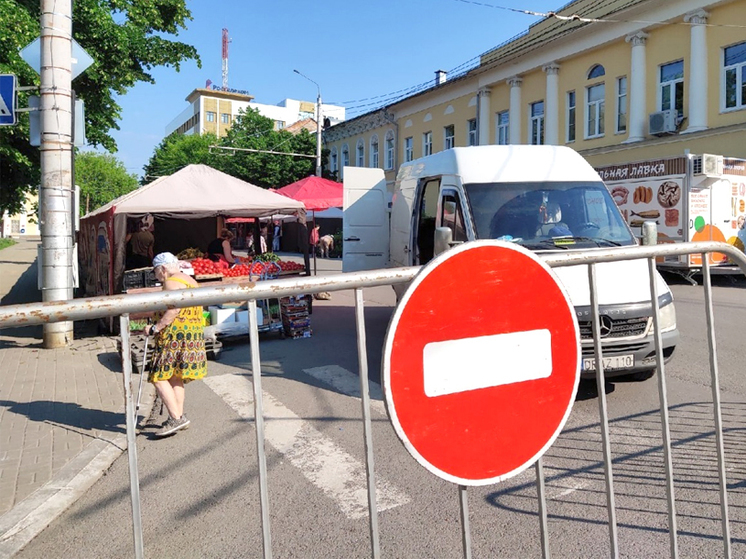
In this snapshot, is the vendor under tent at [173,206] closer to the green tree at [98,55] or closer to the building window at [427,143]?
the green tree at [98,55]

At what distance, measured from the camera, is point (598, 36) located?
2356cm

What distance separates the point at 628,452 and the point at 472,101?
94.6 feet

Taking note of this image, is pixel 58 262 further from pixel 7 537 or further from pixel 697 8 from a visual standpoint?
pixel 697 8

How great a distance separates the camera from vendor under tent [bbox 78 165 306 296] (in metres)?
9.43

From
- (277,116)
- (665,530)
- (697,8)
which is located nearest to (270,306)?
(665,530)

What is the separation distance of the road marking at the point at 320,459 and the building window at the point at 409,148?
30847mm

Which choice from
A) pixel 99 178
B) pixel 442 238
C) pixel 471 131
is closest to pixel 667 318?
pixel 442 238

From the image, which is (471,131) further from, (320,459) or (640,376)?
(320,459)

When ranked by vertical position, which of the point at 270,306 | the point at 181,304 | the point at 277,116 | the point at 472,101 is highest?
the point at 277,116

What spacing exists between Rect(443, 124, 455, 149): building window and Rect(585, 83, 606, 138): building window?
8.95 meters

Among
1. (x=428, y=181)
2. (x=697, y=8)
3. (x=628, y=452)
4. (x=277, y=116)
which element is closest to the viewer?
(x=628, y=452)

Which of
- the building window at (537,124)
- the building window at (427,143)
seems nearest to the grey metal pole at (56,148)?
the building window at (537,124)

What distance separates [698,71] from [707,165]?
7.75 m

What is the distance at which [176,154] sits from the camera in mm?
60250
